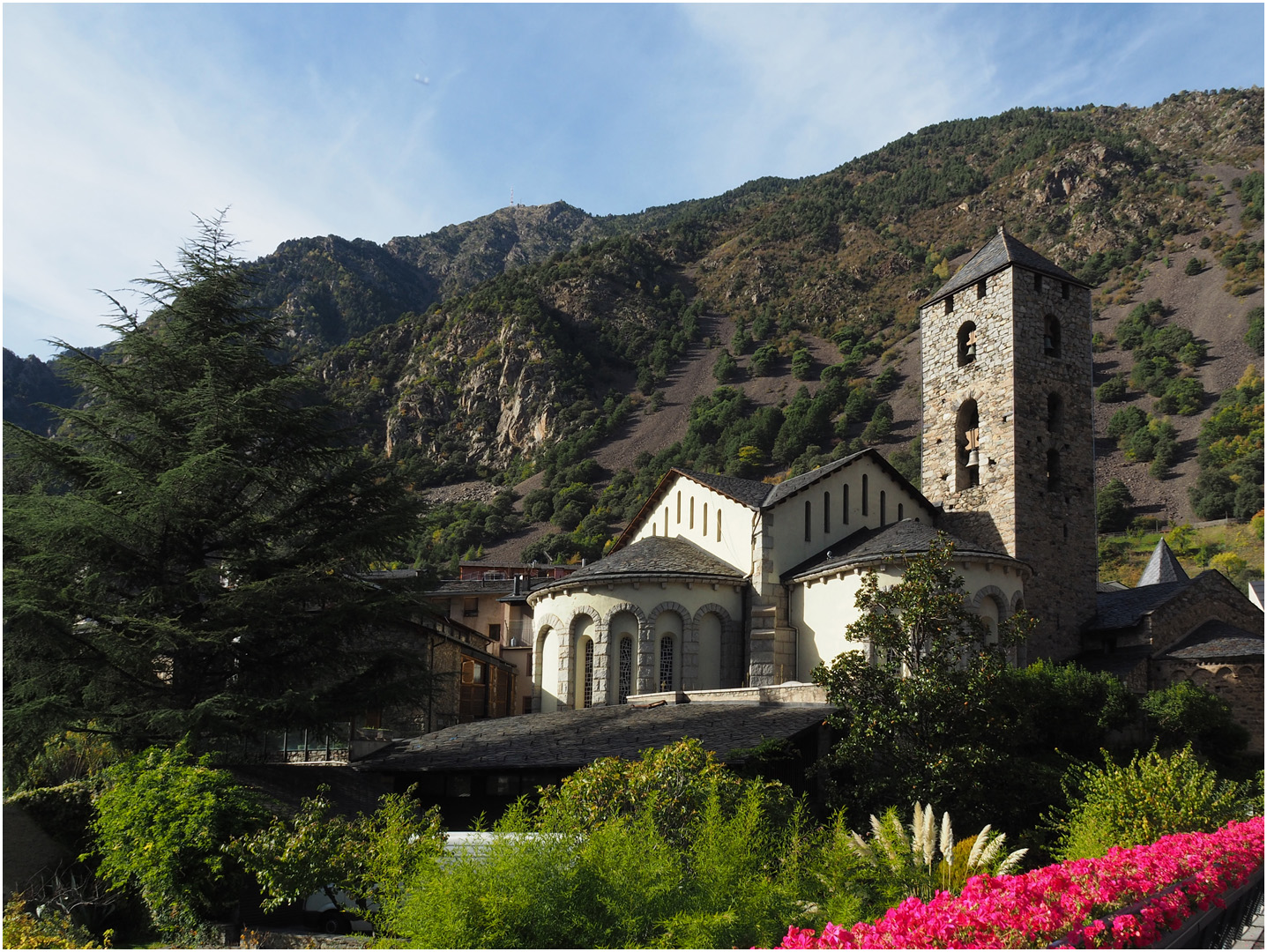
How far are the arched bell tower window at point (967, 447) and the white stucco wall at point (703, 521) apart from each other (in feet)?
27.0

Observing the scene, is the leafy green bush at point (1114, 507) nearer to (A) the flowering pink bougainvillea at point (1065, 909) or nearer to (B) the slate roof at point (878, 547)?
(B) the slate roof at point (878, 547)

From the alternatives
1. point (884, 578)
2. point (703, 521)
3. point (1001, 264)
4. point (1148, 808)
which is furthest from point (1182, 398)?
point (1148, 808)

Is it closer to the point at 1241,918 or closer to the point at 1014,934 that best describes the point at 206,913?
the point at 1014,934

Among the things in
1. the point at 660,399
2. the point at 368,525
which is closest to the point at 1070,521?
the point at 368,525

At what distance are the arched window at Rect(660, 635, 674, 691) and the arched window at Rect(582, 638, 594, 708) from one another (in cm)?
239

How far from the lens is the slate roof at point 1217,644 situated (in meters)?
29.7

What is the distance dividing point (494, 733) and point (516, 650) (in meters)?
18.0

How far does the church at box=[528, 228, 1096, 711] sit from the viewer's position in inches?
1260

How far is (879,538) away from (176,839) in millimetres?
22183

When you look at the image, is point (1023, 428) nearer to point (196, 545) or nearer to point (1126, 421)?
point (196, 545)

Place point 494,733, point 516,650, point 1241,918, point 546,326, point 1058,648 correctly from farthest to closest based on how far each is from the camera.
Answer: point 546,326 → point 516,650 → point 1058,648 → point 494,733 → point 1241,918

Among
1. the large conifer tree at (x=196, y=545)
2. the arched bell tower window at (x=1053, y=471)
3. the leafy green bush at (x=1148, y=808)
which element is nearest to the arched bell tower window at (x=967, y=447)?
the arched bell tower window at (x=1053, y=471)

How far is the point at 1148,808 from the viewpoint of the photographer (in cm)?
1802

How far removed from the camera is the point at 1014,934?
8.75 metres
